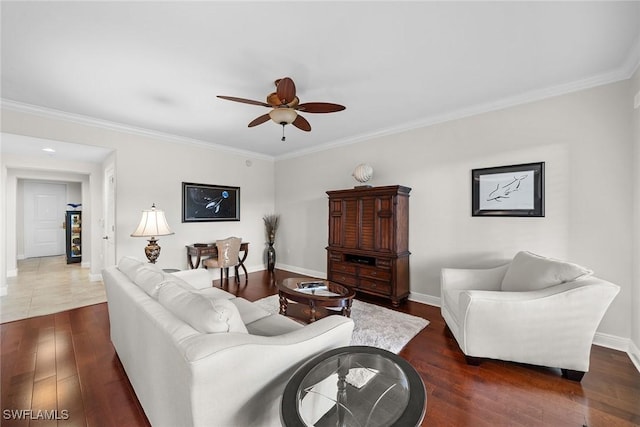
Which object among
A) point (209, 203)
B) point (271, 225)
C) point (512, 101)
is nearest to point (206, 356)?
point (512, 101)

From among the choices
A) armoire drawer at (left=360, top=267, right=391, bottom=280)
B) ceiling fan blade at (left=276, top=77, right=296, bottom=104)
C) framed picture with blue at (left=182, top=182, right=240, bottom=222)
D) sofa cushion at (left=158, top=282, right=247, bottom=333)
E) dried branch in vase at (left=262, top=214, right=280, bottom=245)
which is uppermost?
ceiling fan blade at (left=276, top=77, right=296, bottom=104)

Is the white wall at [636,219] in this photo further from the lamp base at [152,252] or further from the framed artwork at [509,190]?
the lamp base at [152,252]

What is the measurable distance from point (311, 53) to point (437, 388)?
278 cm

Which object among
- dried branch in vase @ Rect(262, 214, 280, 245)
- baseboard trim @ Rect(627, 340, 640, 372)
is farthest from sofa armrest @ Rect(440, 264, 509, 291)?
dried branch in vase @ Rect(262, 214, 280, 245)

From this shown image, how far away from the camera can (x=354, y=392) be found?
1.09 metres

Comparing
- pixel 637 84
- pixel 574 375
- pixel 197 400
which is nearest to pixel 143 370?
pixel 197 400

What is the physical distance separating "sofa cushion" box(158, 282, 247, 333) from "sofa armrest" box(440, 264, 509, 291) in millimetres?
2310

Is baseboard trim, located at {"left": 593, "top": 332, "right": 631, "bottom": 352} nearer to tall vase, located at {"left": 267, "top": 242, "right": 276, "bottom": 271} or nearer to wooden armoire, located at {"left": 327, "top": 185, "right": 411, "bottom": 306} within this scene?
wooden armoire, located at {"left": 327, "top": 185, "right": 411, "bottom": 306}

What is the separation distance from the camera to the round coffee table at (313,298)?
247 cm

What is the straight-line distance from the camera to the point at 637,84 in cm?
224

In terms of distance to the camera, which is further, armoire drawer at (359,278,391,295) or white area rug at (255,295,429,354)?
armoire drawer at (359,278,391,295)

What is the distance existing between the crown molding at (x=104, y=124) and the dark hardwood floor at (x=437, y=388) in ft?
8.36

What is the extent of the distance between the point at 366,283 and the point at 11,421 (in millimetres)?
3347

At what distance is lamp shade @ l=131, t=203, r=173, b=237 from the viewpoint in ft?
10.4
